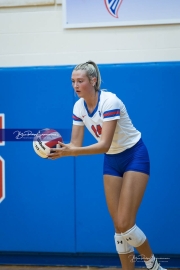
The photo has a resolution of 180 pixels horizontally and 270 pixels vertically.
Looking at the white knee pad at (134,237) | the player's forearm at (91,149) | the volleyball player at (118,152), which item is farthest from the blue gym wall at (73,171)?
the player's forearm at (91,149)

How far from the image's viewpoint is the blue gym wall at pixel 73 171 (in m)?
5.41

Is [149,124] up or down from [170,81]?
down

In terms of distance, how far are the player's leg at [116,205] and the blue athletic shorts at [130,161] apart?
2.4 inches

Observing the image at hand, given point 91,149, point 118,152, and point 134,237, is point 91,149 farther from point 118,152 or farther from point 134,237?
point 134,237

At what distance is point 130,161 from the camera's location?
4.62 m

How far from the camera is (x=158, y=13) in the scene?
5.46 meters

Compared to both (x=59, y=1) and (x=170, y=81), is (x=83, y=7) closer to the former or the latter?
(x=59, y=1)

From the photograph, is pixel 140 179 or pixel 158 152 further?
pixel 158 152

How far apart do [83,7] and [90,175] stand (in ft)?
5.46

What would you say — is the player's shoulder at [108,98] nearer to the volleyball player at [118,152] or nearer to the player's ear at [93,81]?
the volleyball player at [118,152]

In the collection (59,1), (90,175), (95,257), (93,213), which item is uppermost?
(59,1)

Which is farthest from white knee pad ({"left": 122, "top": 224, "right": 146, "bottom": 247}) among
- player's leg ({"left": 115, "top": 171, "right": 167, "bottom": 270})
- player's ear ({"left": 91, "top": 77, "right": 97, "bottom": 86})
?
player's ear ({"left": 91, "top": 77, "right": 97, "bottom": 86})

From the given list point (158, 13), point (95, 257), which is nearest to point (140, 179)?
point (95, 257)

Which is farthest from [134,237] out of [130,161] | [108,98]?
[108,98]
